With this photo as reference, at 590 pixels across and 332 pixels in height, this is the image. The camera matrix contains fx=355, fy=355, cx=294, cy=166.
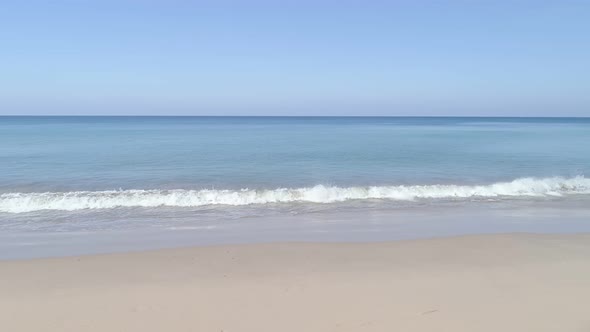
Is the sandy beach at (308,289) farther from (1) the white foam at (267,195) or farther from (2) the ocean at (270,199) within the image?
(1) the white foam at (267,195)

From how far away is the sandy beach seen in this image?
4.45 metres

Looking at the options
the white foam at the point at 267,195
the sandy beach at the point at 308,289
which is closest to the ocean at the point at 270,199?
the white foam at the point at 267,195

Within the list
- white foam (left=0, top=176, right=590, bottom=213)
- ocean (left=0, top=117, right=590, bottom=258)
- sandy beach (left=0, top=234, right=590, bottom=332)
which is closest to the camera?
sandy beach (left=0, top=234, right=590, bottom=332)

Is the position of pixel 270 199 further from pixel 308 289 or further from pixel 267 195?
pixel 308 289

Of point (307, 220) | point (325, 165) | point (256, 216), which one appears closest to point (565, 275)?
point (307, 220)

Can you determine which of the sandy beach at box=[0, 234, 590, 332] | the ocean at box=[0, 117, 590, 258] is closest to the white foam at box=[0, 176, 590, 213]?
the ocean at box=[0, 117, 590, 258]

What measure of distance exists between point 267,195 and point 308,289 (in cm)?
806

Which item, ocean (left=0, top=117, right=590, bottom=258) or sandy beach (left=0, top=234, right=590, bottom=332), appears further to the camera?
ocean (left=0, top=117, right=590, bottom=258)

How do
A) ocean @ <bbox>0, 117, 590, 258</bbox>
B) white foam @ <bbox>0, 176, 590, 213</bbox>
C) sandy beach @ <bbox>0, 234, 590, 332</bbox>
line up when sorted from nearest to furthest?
sandy beach @ <bbox>0, 234, 590, 332</bbox>
ocean @ <bbox>0, 117, 590, 258</bbox>
white foam @ <bbox>0, 176, 590, 213</bbox>

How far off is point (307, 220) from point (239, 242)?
2691 millimetres

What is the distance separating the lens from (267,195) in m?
13.3

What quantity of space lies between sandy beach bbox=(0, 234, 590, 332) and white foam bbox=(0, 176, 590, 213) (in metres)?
5.40

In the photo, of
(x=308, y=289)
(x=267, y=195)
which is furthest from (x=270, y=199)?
(x=308, y=289)

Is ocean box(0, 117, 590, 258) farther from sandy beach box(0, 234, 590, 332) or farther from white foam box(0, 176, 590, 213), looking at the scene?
sandy beach box(0, 234, 590, 332)
